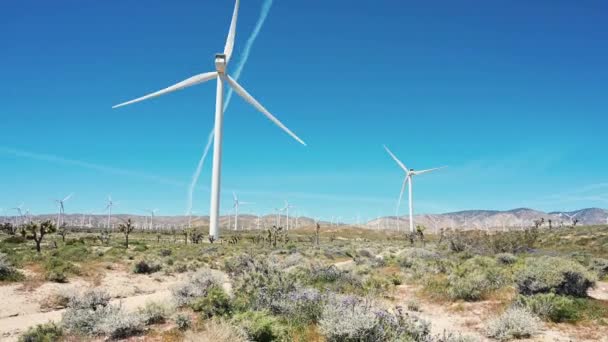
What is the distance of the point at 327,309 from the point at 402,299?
26.1ft

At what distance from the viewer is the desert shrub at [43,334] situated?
1151 centimetres

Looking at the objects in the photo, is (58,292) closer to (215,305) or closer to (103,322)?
(103,322)

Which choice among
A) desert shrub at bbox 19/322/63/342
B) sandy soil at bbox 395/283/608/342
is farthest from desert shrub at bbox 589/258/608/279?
desert shrub at bbox 19/322/63/342

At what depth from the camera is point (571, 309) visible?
47.0 ft

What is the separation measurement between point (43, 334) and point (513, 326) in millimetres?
13221

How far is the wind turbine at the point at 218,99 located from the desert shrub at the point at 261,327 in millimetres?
34638

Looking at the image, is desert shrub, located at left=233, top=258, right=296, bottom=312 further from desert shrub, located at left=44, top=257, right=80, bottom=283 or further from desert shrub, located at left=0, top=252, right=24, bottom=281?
desert shrub, located at left=0, top=252, right=24, bottom=281

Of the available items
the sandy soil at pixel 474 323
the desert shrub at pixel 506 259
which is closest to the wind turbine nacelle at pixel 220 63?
the desert shrub at pixel 506 259

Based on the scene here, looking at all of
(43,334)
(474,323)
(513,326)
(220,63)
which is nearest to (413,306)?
(474,323)

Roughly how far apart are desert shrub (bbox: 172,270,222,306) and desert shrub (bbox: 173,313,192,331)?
276cm

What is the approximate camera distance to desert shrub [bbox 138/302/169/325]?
43.5 feet

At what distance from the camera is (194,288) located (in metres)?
17.3

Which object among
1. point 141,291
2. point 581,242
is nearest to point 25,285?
point 141,291

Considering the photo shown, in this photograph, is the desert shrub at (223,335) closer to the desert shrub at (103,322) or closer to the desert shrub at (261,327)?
the desert shrub at (261,327)
